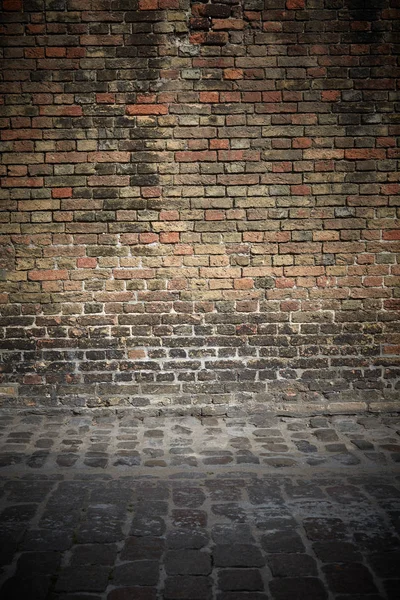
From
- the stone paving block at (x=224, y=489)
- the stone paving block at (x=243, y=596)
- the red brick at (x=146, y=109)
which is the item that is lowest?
the stone paving block at (x=243, y=596)

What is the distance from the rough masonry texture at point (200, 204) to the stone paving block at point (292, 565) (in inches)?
77.4

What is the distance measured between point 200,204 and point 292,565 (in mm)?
2833

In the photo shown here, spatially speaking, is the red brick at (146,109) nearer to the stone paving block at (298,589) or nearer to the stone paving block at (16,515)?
the stone paving block at (16,515)

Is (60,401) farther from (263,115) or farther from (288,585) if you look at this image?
(263,115)

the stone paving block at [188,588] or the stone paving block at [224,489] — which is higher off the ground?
the stone paving block at [224,489]

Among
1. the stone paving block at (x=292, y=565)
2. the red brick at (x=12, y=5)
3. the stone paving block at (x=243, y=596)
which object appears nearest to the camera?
the stone paving block at (x=243, y=596)

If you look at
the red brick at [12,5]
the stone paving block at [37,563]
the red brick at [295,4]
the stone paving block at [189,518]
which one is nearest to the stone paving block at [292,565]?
the stone paving block at [189,518]

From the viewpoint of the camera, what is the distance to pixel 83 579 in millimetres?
2041

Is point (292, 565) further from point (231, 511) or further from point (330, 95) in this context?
point (330, 95)

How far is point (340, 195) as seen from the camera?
4.07m

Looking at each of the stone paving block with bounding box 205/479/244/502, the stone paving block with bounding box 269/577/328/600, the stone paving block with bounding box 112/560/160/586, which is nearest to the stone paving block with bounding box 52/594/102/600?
the stone paving block with bounding box 112/560/160/586

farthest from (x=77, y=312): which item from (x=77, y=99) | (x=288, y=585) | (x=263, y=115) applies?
(x=288, y=585)

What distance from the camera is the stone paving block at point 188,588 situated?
1947 mm

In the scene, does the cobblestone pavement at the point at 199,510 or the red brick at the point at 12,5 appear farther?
the red brick at the point at 12,5
